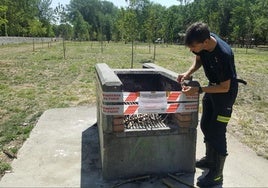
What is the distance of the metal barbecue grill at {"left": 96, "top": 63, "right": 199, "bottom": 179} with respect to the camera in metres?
3.93

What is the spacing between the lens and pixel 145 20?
141 feet

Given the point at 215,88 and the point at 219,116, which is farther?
the point at 219,116

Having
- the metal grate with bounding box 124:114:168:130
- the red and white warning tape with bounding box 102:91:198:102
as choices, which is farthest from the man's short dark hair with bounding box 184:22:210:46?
the metal grate with bounding box 124:114:168:130

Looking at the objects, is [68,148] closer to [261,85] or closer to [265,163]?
[265,163]

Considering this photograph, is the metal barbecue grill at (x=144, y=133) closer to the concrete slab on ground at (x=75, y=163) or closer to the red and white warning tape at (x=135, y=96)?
the red and white warning tape at (x=135, y=96)

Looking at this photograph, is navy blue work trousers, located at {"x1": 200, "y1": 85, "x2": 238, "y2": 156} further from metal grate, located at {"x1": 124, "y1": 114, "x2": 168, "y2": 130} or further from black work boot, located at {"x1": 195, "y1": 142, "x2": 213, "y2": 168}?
metal grate, located at {"x1": 124, "y1": 114, "x2": 168, "y2": 130}

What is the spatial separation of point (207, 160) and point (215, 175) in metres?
0.51

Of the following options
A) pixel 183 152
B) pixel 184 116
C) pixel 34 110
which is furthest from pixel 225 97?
pixel 34 110

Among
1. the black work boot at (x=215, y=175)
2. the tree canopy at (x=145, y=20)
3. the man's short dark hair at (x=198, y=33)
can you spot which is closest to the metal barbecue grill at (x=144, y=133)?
the black work boot at (x=215, y=175)

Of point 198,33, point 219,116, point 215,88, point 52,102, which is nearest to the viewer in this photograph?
point 198,33

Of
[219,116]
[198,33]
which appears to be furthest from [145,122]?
[198,33]

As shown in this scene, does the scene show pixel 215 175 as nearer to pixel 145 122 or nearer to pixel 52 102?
pixel 145 122

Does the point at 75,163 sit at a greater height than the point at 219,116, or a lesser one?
lesser

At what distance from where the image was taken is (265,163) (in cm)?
474
